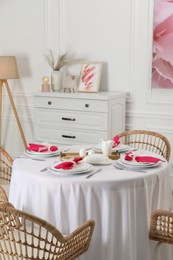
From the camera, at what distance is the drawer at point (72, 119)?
424cm

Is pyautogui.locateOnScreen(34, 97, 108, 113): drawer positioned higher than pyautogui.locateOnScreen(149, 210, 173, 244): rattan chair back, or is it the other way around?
pyautogui.locateOnScreen(34, 97, 108, 113): drawer

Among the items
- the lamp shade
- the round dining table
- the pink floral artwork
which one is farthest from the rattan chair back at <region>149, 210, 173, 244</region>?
the lamp shade

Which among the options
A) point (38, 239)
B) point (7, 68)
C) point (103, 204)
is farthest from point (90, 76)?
point (38, 239)

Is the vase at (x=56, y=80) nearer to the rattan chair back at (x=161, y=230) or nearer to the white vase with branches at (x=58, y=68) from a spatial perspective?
the white vase with branches at (x=58, y=68)

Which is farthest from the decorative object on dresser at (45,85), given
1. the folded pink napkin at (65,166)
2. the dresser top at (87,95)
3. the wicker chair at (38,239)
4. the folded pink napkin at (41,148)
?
the wicker chair at (38,239)

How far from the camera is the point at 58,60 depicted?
191 inches

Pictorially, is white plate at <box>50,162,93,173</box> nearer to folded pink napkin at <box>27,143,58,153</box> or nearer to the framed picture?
folded pink napkin at <box>27,143,58,153</box>

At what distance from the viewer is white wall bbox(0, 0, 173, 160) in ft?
14.5

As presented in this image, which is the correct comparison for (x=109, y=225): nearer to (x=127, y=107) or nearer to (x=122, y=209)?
(x=122, y=209)

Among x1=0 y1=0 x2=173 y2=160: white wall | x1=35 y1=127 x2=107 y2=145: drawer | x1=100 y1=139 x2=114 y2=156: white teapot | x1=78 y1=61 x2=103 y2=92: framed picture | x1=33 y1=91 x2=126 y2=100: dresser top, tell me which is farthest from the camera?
x1=78 y1=61 x2=103 y2=92: framed picture

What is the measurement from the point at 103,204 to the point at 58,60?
2813 millimetres

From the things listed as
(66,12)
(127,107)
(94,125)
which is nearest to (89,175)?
(94,125)

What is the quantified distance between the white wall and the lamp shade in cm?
37

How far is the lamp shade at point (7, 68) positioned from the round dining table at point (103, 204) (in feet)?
8.43
